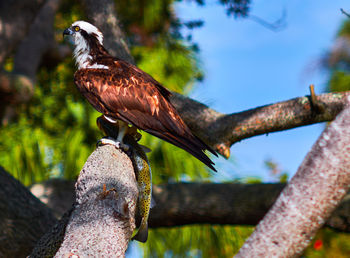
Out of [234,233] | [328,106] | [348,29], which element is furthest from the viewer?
[348,29]

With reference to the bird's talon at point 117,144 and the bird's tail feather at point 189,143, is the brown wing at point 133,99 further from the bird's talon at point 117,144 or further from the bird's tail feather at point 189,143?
the bird's talon at point 117,144

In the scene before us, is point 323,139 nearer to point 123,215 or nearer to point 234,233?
point 123,215

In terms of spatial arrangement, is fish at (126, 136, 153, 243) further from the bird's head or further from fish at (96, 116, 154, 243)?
the bird's head

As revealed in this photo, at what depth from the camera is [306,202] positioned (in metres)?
1.58

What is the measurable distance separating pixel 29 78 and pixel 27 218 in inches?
92.0

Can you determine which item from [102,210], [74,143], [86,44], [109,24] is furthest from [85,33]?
[74,143]

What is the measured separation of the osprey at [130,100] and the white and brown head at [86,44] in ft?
A: 0.08

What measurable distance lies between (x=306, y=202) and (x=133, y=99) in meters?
1.65

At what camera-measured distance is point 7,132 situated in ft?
21.5

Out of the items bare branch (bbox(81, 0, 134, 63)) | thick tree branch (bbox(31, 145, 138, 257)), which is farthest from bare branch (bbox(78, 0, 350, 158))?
thick tree branch (bbox(31, 145, 138, 257))

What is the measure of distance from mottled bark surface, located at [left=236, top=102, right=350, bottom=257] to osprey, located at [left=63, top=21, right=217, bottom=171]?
3.66ft

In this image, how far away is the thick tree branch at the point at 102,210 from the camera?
1720 mm

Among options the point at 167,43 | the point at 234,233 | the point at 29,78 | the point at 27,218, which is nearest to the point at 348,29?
the point at 167,43

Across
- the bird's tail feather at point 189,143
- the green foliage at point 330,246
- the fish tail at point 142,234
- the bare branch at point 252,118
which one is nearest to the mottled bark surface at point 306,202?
the fish tail at point 142,234
